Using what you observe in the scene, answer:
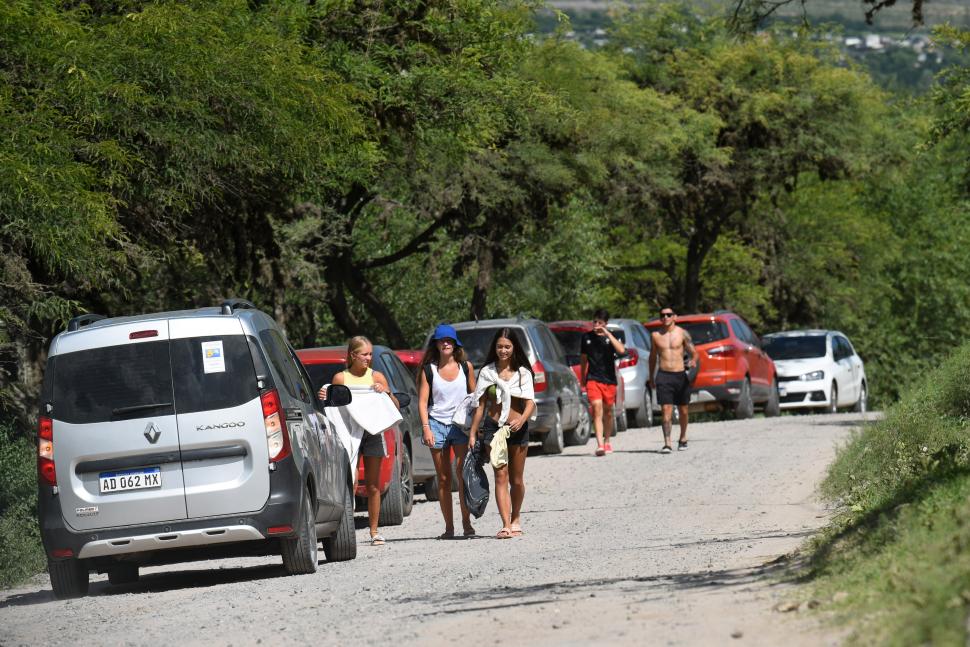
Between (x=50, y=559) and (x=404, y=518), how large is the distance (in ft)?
18.5

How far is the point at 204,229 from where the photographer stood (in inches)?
832

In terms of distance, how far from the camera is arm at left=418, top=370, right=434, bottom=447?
46.2ft

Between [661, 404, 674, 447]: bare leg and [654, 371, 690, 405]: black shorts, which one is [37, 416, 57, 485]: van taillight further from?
[654, 371, 690, 405]: black shorts

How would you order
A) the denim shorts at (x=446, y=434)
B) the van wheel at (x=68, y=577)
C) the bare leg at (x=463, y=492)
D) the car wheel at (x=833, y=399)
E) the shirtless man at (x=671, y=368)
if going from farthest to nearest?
the car wheel at (x=833, y=399) → the shirtless man at (x=671, y=368) → the denim shorts at (x=446, y=434) → the bare leg at (x=463, y=492) → the van wheel at (x=68, y=577)

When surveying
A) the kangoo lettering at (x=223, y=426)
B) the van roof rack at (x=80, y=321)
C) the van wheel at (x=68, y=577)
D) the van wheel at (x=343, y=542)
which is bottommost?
the van wheel at (x=343, y=542)

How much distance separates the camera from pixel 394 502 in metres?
15.6

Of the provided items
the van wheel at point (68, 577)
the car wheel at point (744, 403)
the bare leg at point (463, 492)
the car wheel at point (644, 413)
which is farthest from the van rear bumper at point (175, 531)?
the car wheel at point (744, 403)

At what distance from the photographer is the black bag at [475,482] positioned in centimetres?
1362

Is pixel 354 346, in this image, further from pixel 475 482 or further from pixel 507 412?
pixel 475 482

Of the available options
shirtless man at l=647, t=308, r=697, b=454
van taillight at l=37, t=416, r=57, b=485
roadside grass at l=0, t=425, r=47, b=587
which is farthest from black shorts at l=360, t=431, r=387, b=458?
shirtless man at l=647, t=308, r=697, b=454

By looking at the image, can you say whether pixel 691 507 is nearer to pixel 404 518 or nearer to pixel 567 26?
pixel 404 518

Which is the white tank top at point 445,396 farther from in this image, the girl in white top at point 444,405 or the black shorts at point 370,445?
the black shorts at point 370,445

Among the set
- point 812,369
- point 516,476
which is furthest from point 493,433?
point 812,369

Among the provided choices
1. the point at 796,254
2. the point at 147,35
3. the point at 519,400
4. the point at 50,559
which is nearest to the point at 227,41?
the point at 147,35
